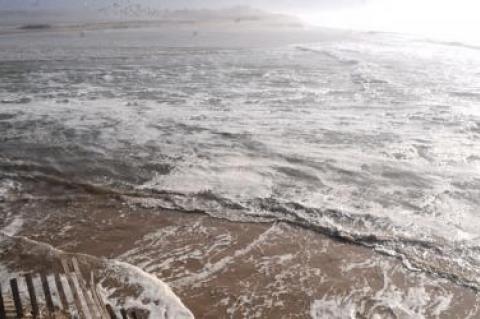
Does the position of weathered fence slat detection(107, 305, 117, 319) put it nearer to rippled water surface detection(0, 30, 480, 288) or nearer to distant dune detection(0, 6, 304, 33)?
rippled water surface detection(0, 30, 480, 288)

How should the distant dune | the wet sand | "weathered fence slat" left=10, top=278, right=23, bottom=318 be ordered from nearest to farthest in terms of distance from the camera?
"weathered fence slat" left=10, top=278, right=23, bottom=318 < the wet sand < the distant dune

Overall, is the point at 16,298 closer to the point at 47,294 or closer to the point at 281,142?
the point at 47,294

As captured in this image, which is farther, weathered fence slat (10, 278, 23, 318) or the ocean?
the ocean

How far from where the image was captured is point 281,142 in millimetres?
8477

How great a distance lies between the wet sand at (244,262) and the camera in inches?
167

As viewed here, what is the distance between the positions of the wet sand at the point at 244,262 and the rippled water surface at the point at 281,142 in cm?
30

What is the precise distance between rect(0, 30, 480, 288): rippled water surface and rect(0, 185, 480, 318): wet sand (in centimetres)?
30

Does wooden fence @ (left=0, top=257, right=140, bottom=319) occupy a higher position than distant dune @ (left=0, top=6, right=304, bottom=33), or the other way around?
distant dune @ (left=0, top=6, right=304, bottom=33)

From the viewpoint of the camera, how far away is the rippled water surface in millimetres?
5781

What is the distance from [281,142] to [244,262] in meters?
3.91

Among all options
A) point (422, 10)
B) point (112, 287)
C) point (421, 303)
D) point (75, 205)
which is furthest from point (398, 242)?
point (422, 10)

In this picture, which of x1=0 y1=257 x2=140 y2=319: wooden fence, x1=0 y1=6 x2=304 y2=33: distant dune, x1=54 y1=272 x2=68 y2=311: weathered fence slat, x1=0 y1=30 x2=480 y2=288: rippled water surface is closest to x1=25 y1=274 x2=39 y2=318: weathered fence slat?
x1=0 y1=257 x2=140 y2=319: wooden fence

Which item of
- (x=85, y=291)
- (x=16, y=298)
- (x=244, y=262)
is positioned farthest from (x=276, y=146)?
(x=16, y=298)

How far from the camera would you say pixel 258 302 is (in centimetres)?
429
